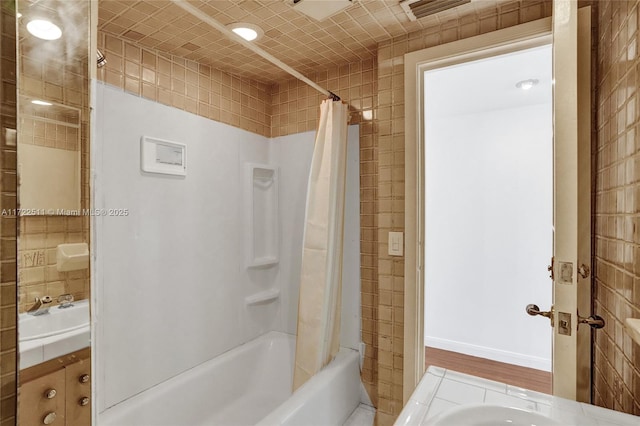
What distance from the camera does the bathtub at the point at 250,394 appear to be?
1.46m

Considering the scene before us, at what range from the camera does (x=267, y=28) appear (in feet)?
5.07

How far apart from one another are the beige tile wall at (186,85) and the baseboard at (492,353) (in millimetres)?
2425

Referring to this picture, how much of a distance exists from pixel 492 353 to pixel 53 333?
10.6ft

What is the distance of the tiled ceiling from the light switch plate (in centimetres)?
102

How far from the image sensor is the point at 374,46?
176 centimetres

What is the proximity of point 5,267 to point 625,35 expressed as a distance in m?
1.56

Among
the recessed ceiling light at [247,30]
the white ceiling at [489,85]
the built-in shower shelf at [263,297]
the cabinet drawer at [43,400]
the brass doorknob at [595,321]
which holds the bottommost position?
the built-in shower shelf at [263,297]

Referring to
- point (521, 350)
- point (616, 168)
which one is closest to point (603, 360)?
point (616, 168)

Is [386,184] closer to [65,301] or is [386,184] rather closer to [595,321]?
[595,321]

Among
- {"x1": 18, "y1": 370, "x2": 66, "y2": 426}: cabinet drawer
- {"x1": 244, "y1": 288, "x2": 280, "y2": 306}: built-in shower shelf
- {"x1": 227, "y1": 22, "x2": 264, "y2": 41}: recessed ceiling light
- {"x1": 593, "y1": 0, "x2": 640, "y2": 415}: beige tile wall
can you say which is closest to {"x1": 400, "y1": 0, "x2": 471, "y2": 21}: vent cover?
{"x1": 593, "y1": 0, "x2": 640, "y2": 415}: beige tile wall

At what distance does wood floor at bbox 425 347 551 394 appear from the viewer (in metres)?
2.52

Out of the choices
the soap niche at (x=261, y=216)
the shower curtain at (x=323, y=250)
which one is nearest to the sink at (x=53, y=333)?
the shower curtain at (x=323, y=250)

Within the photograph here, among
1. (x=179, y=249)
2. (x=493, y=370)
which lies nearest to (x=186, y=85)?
(x=179, y=249)

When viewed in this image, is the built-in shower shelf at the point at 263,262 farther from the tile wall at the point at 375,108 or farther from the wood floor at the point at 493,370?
the wood floor at the point at 493,370
